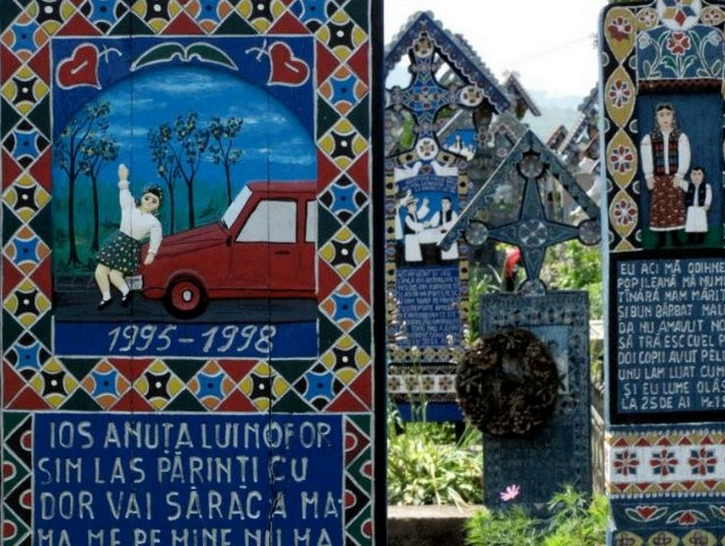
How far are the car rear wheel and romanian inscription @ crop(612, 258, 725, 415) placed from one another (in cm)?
215

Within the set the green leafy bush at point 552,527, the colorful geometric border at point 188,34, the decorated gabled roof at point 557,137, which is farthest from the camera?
the decorated gabled roof at point 557,137

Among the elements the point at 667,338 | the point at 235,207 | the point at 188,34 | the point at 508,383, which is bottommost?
the point at 508,383

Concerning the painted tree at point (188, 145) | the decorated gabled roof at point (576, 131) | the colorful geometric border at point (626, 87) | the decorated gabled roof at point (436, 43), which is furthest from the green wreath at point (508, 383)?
the decorated gabled roof at point (576, 131)

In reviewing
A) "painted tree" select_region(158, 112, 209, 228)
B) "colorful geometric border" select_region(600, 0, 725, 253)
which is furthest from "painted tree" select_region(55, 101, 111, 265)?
"colorful geometric border" select_region(600, 0, 725, 253)

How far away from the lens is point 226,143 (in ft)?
19.0

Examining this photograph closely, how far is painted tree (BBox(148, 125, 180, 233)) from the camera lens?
19.0 feet

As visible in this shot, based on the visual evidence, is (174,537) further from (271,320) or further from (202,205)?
(202,205)

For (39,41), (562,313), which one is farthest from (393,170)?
(39,41)

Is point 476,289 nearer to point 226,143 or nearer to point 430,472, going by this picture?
point 430,472

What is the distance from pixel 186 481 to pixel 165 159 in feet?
4.45

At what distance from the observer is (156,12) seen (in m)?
5.78

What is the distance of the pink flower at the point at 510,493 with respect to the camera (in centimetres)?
797

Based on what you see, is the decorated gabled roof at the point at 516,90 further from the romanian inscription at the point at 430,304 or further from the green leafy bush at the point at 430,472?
the green leafy bush at the point at 430,472

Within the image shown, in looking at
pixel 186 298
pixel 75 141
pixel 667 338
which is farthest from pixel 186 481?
pixel 667 338
